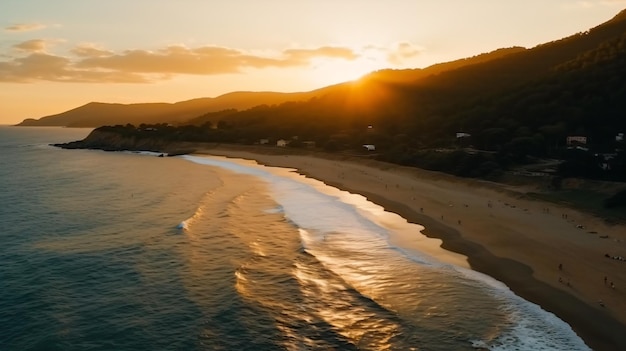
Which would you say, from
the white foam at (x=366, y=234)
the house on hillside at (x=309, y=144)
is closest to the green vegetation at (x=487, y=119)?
the house on hillside at (x=309, y=144)

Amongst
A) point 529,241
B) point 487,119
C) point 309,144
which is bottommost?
point 529,241

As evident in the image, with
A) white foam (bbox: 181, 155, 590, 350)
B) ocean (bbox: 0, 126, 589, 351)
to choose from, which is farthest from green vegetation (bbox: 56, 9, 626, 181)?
ocean (bbox: 0, 126, 589, 351)

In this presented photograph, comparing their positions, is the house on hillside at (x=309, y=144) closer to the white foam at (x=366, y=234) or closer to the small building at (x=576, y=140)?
the white foam at (x=366, y=234)

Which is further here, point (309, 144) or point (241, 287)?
point (309, 144)

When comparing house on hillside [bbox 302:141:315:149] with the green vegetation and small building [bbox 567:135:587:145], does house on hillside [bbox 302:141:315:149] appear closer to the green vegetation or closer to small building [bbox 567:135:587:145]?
the green vegetation

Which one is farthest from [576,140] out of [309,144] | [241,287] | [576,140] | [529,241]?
[241,287]

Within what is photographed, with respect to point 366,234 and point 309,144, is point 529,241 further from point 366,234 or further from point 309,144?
point 309,144
